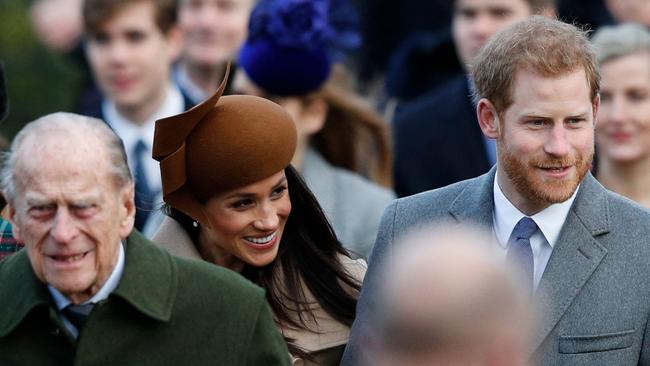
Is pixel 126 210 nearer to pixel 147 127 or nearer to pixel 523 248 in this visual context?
pixel 523 248

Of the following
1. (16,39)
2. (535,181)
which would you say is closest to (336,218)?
(535,181)

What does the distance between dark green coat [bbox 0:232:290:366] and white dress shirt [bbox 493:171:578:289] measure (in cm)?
81

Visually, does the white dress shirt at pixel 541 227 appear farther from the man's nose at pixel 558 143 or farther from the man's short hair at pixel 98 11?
the man's short hair at pixel 98 11

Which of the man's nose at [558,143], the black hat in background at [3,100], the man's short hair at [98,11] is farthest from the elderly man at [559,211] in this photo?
the man's short hair at [98,11]

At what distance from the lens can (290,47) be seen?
774cm

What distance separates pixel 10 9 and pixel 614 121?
5386 mm

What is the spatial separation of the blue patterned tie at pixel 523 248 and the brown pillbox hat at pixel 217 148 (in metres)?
0.88

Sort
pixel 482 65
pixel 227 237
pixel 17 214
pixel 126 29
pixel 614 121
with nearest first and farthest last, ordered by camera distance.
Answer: pixel 17 214 < pixel 482 65 < pixel 227 237 < pixel 614 121 < pixel 126 29

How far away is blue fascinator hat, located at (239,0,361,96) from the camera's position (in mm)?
7699

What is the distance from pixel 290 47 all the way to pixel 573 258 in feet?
8.86

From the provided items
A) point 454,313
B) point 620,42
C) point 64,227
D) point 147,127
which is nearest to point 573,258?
point 64,227

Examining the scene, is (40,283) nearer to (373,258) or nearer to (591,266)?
(373,258)

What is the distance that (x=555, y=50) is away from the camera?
5.32m

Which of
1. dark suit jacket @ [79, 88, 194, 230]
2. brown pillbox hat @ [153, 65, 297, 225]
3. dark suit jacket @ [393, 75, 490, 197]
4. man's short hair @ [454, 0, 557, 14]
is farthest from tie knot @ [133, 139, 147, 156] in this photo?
brown pillbox hat @ [153, 65, 297, 225]
